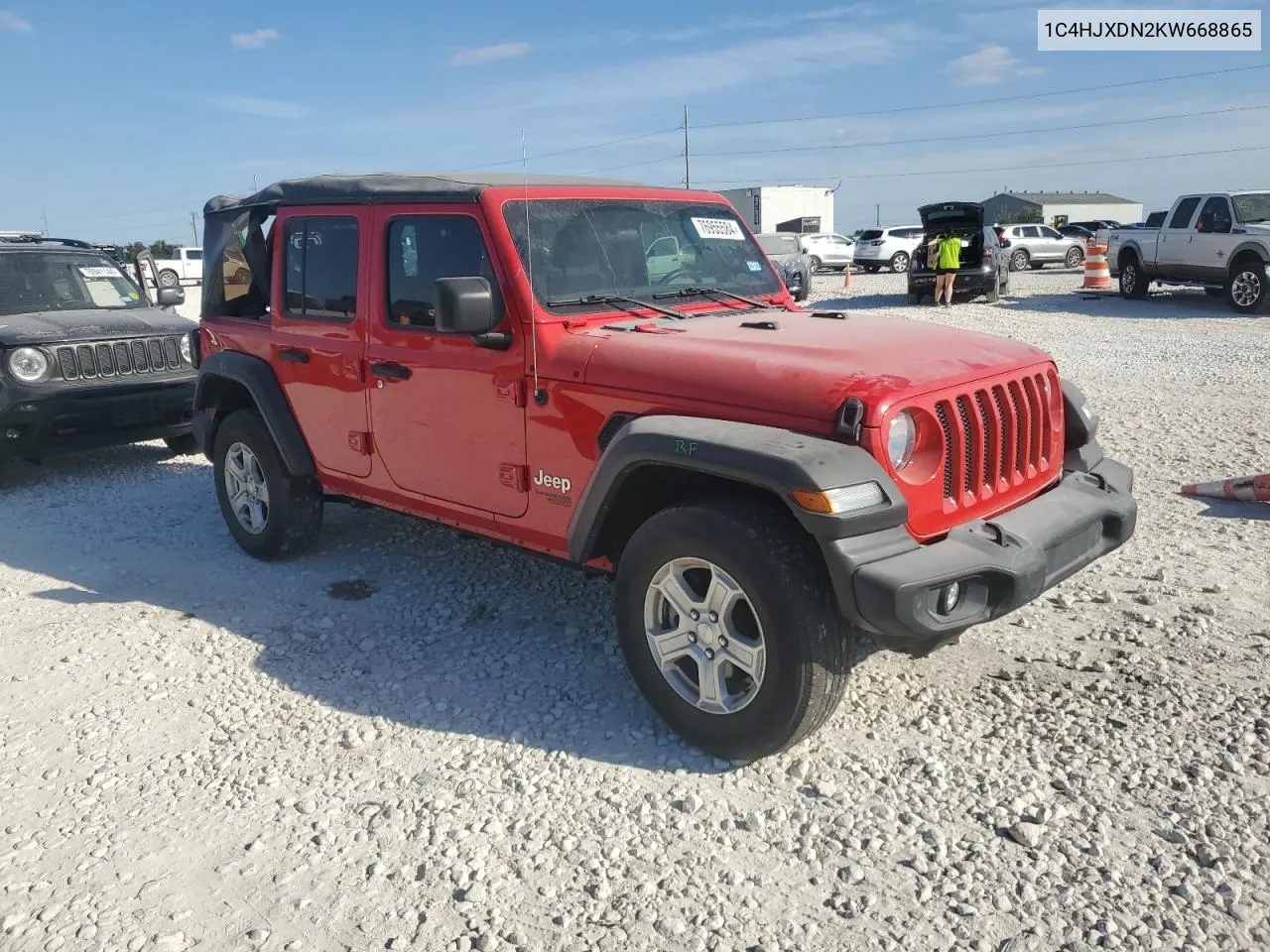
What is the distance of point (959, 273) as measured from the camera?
60.2 ft

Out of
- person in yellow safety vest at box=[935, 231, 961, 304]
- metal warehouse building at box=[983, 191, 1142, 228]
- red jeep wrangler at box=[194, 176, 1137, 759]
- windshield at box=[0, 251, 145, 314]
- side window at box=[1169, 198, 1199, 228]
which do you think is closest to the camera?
red jeep wrangler at box=[194, 176, 1137, 759]

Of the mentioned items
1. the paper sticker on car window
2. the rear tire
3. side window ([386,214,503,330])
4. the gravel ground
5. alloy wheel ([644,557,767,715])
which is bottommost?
the gravel ground

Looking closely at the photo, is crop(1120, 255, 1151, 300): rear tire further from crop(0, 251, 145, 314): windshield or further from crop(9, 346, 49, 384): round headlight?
crop(9, 346, 49, 384): round headlight

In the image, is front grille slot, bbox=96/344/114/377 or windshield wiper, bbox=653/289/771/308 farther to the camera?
front grille slot, bbox=96/344/114/377

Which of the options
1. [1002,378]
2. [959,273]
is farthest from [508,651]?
[959,273]

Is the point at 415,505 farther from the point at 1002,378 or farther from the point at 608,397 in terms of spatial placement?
the point at 1002,378

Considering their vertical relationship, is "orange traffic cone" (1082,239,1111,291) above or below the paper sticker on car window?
above

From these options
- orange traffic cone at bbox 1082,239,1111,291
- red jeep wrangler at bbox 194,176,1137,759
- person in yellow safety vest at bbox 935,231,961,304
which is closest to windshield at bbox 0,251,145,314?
red jeep wrangler at bbox 194,176,1137,759

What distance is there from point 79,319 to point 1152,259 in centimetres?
1663

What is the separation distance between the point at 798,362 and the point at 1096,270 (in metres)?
20.2

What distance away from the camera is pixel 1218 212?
16.2m

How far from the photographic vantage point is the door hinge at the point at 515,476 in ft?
13.2

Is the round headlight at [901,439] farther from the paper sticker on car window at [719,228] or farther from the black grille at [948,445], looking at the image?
the paper sticker on car window at [719,228]

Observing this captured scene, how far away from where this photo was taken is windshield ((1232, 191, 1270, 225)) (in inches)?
619
